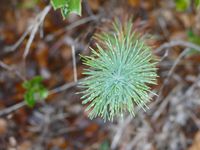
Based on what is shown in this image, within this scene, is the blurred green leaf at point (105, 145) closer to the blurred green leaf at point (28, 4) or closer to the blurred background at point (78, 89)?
the blurred background at point (78, 89)

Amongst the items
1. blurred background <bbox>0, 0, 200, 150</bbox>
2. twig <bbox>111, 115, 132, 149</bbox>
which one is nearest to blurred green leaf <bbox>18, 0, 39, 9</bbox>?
blurred background <bbox>0, 0, 200, 150</bbox>

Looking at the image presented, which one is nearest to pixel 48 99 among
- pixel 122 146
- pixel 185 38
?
pixel 122 146

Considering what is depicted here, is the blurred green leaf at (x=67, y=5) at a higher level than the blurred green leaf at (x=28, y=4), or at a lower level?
lower

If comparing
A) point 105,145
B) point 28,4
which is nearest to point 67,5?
point 105,145

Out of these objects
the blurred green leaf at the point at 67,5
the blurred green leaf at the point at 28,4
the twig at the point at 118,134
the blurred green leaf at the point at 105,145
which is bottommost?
the blurred green leaf at the point at 105,145

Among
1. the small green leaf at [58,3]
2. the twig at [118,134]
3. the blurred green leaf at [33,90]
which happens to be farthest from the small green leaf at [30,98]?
the small green leaf at [58,3]

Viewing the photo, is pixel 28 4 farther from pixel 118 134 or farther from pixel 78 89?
pixel 118 134
